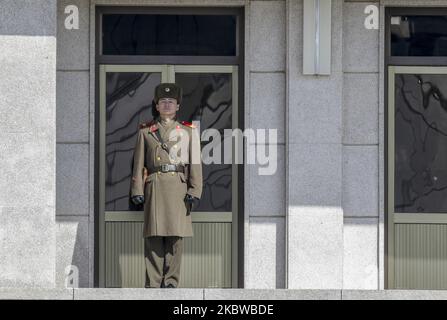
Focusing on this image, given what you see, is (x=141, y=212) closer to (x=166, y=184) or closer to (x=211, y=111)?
(x=166, y=184)

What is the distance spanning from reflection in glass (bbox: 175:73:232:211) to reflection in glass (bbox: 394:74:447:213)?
191 cm

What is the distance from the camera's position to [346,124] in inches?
906

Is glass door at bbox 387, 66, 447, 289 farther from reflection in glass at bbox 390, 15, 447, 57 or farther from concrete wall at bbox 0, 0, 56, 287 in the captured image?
concrete wall at bbox 0, 0, 56, 287

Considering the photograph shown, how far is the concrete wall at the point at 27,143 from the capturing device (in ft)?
72.3

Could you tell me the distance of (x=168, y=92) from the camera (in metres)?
22.3

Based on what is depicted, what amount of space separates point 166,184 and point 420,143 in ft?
10.1

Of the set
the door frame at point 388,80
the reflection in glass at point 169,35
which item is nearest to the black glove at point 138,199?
the reflection in glass at point 169,35

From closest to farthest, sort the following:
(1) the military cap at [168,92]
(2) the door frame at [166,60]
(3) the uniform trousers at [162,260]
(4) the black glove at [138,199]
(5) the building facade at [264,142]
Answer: (3) the uniform trousers at [162,260] < (4) the black glove at [138,199] < (1) the military cap at [168,92] < (5) the building facade at [264,142] < (2) the door frame at [166,60]

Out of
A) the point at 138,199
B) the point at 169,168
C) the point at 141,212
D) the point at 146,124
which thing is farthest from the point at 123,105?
the point at 138,199

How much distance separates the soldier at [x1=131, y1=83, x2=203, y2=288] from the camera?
22031 mm

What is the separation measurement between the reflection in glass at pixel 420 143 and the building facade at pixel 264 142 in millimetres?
36

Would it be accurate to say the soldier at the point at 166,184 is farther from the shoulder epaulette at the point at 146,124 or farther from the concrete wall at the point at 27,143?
the concrete wall at the point at 27,143
